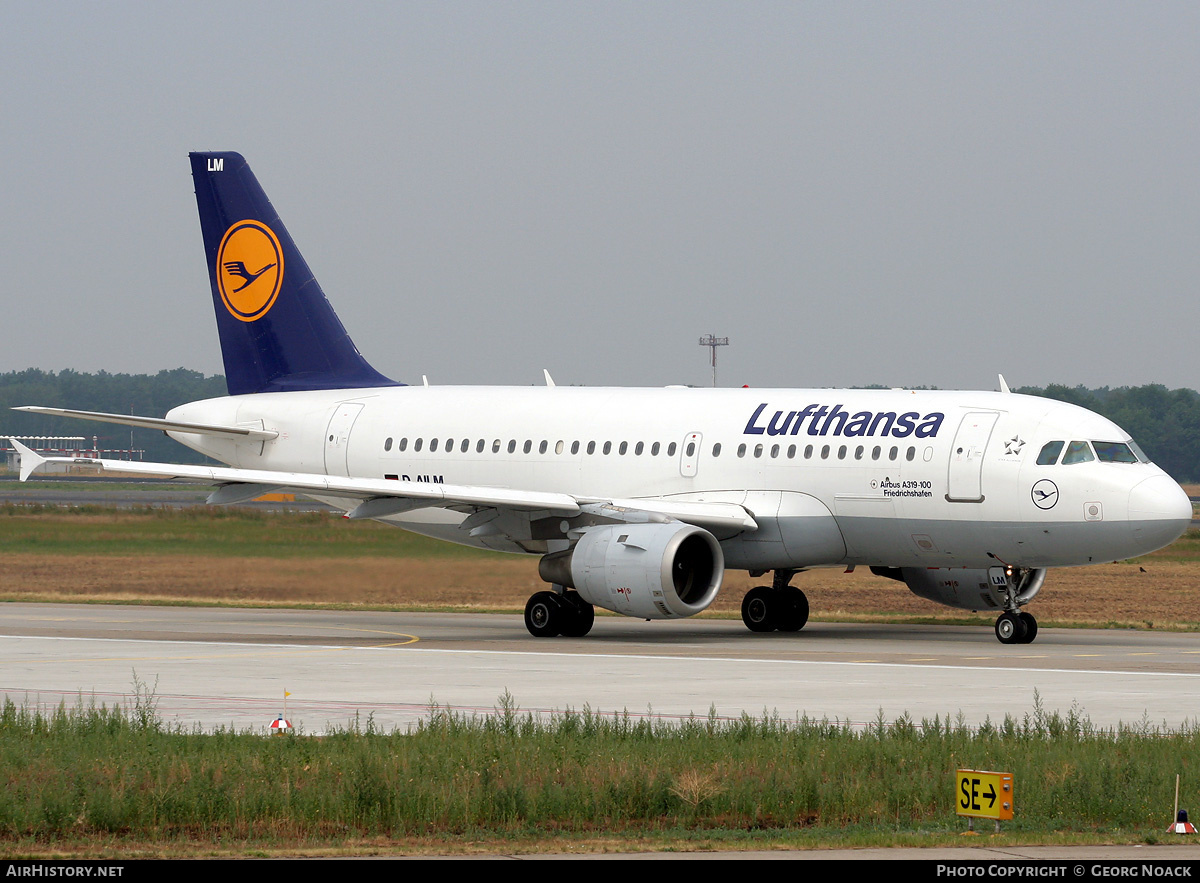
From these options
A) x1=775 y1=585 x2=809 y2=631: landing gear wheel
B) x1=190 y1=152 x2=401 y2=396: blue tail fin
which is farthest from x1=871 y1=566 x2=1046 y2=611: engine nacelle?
x1=190 y1=152 x2=401 y2=396: blue tail fin

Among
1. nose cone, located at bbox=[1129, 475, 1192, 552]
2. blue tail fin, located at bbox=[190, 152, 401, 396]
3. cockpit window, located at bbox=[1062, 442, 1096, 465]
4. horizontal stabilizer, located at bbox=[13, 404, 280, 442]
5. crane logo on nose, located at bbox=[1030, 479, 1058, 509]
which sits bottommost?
nose cone, located at bbox=[1129, 475, 1192, 552]

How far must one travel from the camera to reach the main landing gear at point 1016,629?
3092 cm

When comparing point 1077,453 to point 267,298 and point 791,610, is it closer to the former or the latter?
point 791,610

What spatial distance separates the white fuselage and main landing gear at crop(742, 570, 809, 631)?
4.81 feet

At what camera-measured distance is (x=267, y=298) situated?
134 ft

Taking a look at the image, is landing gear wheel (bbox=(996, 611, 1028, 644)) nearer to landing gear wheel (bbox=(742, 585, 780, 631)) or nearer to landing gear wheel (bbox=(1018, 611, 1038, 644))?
landing gear wheel (bbox=(1018, 611, 1038, 644))

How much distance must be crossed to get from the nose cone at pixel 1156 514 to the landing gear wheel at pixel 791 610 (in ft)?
22.8

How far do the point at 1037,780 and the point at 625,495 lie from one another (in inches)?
835

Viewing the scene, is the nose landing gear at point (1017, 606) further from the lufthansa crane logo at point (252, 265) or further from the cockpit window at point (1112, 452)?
the lufthansa crane logo at point (252, 265)

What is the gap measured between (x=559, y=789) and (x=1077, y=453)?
1889 centimetres

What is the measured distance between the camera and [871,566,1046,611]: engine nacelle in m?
34.2

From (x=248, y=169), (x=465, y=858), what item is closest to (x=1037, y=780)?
(x=465, y=858)

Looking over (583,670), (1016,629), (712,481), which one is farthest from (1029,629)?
(583,670)

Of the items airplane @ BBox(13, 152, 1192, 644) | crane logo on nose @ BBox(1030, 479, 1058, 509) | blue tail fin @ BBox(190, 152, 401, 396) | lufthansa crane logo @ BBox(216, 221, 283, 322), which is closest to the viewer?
crane logo on nose @ BBox(1030, 479, 1058, 509)
